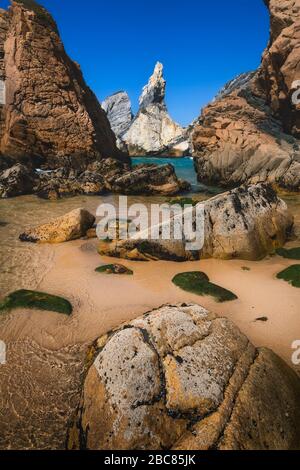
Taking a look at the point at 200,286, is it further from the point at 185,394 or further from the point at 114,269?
the point at 185,394

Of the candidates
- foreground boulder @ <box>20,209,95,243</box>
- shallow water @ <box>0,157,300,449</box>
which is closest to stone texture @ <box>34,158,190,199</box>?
foreground boulder @ <box>20,209,95,243</box>

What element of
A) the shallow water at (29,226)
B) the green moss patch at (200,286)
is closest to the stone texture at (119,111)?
the shallow water at (29,226)

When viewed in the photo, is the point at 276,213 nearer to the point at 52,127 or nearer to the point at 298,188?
the point at 298,188

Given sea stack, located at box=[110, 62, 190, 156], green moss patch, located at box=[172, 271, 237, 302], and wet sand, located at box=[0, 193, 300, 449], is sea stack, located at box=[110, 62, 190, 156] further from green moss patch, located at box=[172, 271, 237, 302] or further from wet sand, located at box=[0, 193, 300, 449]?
green moss patch, located at box=[172, 271, 237, 302]

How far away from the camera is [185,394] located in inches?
187

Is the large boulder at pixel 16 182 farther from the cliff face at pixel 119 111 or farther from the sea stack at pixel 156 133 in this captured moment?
the cliff face at pixel 119 111

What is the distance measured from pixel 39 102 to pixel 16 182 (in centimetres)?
1546

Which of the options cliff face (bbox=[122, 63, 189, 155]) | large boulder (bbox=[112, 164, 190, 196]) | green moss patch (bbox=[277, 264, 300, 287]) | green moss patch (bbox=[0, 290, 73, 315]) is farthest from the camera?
cliff face (bbox=[122, 63, 189, 155])

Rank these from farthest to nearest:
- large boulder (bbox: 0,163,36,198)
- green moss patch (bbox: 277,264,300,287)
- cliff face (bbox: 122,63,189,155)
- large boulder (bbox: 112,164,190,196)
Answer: cliff face (bbox: 122,63,189,155) → large boulder (bbox: 112,164,190,196) → large boulder (bbox: 0,163,36,198) → green moss patch (bbox: 277,264,300,287)

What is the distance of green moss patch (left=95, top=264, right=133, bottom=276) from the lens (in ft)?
36.2

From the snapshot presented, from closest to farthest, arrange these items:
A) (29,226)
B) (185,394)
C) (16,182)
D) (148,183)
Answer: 1. (185,394)
2. (29,226)
3. (16,182)
4. (148,183)

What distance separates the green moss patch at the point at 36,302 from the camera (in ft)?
27.5

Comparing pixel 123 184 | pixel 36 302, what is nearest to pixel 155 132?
pixel 123 184

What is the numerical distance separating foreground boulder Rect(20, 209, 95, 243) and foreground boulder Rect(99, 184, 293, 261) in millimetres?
2558
